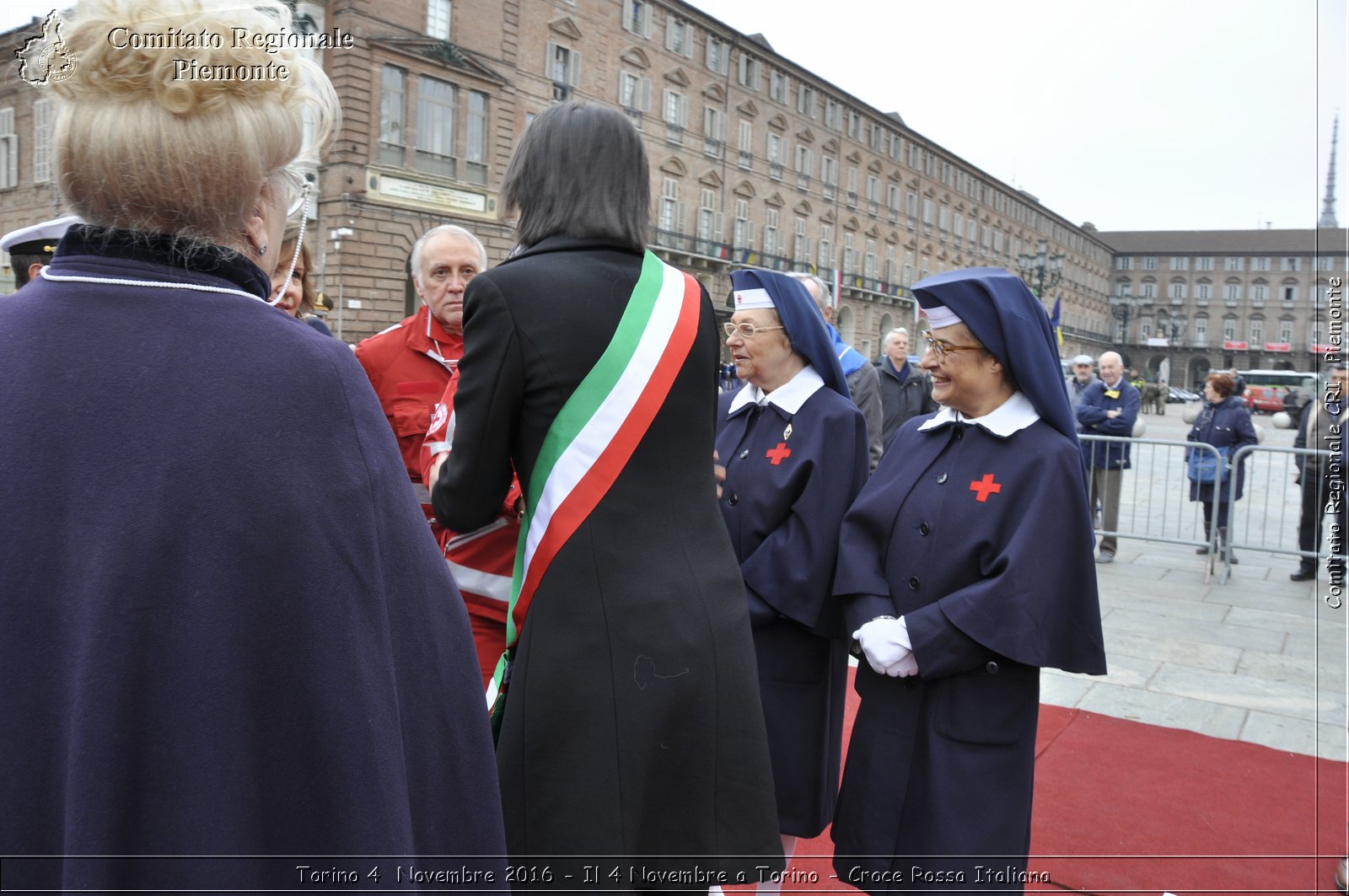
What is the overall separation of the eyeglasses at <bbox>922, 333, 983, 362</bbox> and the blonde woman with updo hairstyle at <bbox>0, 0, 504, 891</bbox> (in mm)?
1883

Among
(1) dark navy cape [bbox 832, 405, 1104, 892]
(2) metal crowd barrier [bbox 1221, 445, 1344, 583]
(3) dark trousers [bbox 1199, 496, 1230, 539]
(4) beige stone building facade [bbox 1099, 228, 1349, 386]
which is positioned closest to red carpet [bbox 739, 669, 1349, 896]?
(1) dark navy cape [bbox 832, 405, 1104, 892]

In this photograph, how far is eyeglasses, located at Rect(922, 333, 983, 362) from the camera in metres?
2.58

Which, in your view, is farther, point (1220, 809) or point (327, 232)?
point (327, 232)

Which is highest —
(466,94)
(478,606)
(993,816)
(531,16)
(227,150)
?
(531,16)

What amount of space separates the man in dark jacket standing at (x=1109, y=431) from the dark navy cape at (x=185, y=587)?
351 inches

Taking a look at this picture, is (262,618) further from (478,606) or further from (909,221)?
(909,221)

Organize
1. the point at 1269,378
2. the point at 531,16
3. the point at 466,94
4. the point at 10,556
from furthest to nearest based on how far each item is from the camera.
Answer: the point at 1269,378 → the point at 531,16 → the point at 466,94 → the point at 10,556

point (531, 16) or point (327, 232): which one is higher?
point (531, 16)

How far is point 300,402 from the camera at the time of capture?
40.4 inches

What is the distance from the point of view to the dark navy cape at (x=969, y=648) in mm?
2371

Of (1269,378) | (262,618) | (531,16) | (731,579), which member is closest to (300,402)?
(262,618)

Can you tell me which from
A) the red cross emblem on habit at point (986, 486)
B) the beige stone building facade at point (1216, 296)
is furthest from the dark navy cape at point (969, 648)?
the beige stone building facade at point (1216, 296)

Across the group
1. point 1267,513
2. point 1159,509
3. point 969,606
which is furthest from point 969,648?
point 1159,509

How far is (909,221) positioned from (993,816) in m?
59.3
